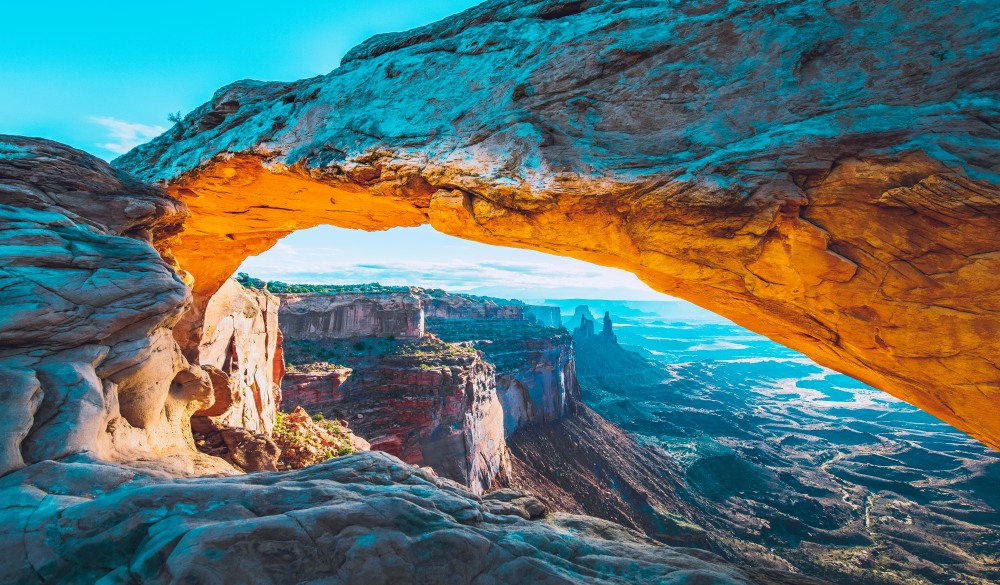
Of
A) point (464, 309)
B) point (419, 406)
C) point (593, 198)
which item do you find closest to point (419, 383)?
point (419, 406)

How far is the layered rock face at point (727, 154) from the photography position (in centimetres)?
475

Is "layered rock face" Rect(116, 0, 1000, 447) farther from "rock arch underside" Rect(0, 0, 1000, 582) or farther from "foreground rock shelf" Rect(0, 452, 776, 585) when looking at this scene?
"foreground rock shelf" Rect(0, 452, 776, 585)

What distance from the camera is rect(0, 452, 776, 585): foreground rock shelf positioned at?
3.18 m

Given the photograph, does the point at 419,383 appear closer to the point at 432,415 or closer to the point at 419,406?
the point at 419,406

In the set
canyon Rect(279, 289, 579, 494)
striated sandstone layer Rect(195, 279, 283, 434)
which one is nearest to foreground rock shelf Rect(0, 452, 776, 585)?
striated sandstone layer Rect(195, 279, 283, 434)

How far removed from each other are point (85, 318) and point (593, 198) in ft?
24.7

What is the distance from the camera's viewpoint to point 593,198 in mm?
6082

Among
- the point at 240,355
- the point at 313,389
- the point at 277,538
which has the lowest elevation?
the point at 313,389

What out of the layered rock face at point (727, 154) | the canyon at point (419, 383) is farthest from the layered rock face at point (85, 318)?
the canyon at point (419, 383)

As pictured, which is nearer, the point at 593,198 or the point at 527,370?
the point at 593,198

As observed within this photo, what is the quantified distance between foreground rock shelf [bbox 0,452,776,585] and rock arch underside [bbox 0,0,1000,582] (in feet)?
0.12

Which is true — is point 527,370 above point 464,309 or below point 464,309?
below

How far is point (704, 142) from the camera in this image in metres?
5.69

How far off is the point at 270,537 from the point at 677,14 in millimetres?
8645
